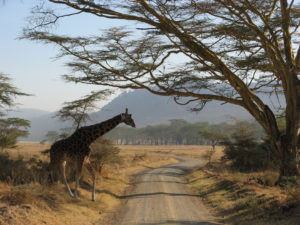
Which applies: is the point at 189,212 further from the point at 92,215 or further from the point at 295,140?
the point at 295,140

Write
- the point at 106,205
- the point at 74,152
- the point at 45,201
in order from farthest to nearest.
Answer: the point at 106,205, the point at 74,152, the point at 45,201

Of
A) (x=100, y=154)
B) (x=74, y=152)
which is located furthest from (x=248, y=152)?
(x=74, y=152)

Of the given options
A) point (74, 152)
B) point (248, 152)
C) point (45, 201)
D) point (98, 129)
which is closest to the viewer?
point (45, 201)

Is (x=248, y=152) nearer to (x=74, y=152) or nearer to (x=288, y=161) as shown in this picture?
(x=288, y=161)

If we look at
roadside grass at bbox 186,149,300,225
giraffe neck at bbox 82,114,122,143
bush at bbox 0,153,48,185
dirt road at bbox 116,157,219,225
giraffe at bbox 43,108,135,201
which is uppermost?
giraffe neck at bbox 82,114,122,143

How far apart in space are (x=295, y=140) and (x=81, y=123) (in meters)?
10.3

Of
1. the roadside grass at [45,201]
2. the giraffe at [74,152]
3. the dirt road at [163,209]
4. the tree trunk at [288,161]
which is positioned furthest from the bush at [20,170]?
the tree trunk at [288,161]

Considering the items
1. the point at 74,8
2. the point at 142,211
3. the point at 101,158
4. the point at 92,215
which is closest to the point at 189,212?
the point at 142,211

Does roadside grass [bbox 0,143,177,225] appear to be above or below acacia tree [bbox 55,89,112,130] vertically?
below

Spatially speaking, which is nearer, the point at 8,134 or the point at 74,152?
the point at 74,152

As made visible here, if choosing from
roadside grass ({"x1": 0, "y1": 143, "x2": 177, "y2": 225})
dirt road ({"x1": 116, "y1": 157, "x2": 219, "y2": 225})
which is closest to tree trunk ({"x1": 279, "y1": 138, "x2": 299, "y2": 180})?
dirt road ({"x1": 116, "y1": 157, "x2": 219, "y2": 225})

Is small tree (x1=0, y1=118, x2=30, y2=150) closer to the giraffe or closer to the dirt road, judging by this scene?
the giraffe

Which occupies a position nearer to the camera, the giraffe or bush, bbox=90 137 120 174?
the giraffe

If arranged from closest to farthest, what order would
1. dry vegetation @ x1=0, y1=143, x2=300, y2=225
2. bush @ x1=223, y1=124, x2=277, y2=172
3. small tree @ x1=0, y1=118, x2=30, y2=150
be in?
dry vegetation @ x1=0, y1=143, x2=300, y2=225
small tree @ x1=0, y1=118, x2=30, y2=150
bush @ x1=223, y1=124, x2=277, y2=172
